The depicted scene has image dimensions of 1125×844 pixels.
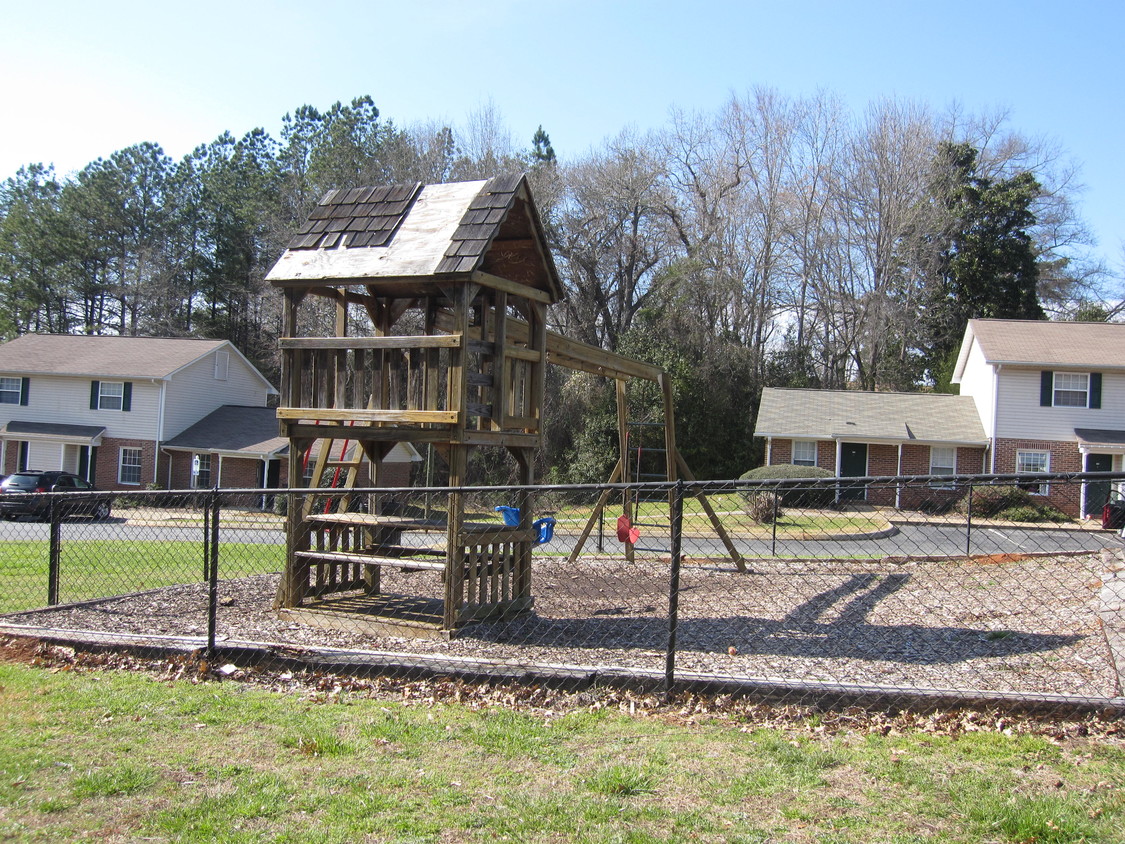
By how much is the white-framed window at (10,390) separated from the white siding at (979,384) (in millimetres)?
38057

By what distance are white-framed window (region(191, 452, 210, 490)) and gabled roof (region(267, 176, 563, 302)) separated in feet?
88.7

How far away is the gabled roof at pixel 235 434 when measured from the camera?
31.9 meters

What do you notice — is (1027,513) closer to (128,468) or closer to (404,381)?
(404,381)

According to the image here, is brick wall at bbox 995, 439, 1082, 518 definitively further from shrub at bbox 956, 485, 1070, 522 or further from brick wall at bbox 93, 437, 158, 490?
brick wall at bbox 93, 437, 158, 490

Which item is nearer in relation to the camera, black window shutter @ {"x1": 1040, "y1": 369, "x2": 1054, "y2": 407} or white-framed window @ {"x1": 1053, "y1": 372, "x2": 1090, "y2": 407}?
white-framed window @ {"x1": 1053, "y1": 372, "x2": 1090, "y2": 407}

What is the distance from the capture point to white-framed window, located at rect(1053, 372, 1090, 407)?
29750 mm

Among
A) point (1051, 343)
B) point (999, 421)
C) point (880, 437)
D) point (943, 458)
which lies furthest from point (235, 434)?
point (1051, 343)

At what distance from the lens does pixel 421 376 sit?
26.1ft

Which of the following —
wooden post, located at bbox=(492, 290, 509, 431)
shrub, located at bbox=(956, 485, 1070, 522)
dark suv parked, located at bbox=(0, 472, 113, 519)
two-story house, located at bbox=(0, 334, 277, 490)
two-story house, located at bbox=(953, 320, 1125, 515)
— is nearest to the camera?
wooden post, located at bbox=(492, 290, 509, 431)

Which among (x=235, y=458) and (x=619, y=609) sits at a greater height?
(x=235, y=458)

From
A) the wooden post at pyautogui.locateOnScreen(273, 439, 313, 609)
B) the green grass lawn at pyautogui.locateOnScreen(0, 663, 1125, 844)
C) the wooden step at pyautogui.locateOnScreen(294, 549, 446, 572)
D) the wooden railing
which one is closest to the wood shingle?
the wooden railing

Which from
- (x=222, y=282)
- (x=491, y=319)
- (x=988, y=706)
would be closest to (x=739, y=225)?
(x=222, y=282)

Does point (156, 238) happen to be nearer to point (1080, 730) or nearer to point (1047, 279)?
point (1047, 279)

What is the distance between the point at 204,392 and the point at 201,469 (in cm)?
417
